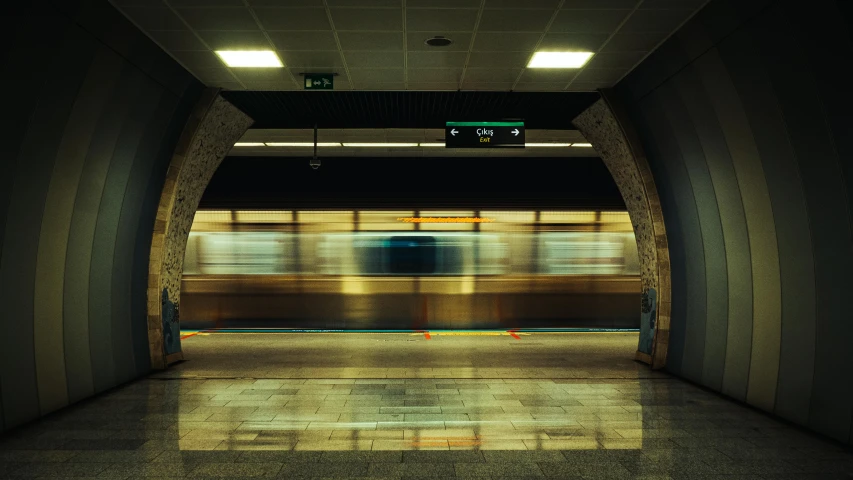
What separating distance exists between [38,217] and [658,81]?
5.19 metres

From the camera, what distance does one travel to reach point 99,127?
4.45 meters

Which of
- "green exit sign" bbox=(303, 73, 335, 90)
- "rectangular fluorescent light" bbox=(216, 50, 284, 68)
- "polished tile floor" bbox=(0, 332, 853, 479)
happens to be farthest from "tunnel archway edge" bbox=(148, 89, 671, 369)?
"green exit sign" bbox=(303, 73, 335, 90)

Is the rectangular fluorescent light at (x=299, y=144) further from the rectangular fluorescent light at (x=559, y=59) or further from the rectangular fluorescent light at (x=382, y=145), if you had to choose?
the rectangular fluorescent light at (x=559, y=59)

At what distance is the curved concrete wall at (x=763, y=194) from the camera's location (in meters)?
3.37

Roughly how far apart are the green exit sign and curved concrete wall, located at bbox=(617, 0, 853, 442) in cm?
300

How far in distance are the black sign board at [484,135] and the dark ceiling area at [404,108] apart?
150 millimetres

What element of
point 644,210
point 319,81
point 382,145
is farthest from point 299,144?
point 644,210

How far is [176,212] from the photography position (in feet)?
19.4

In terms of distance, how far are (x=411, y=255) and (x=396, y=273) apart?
38 cm

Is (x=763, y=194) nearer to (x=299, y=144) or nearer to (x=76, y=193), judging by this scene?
(x=76, y=193)

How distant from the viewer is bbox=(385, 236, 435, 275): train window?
8.98 m

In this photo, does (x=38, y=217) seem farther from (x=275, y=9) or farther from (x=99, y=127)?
(x=275, y=9)

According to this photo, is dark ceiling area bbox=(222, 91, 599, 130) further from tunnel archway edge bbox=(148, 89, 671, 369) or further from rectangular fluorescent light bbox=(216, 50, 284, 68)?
rectangular fluorescent light bbox=(216, 50, 284, 68)

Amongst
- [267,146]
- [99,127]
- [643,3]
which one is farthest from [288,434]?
[267,146]
